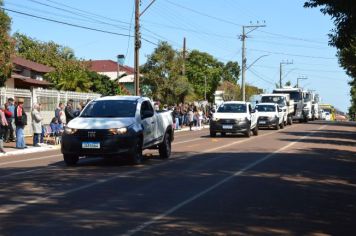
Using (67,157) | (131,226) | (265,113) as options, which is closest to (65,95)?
(265,113)

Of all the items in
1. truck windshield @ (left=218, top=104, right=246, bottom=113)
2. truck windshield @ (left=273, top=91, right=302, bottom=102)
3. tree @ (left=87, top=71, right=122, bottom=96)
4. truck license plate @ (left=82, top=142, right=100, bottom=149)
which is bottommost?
truck license plate @ (left=82, top=142, right=100, bottom=149)

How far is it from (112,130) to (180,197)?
4.97 meters

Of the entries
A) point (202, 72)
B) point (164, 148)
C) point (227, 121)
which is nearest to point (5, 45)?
point (227, 121)

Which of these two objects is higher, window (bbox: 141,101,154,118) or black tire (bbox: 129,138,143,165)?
window (bbox: 141,101,154,118)

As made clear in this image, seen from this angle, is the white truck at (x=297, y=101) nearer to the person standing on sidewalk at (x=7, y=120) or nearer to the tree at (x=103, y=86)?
the tree at (x=103, y=86)

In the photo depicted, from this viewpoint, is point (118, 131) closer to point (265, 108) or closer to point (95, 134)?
point (95, 134)

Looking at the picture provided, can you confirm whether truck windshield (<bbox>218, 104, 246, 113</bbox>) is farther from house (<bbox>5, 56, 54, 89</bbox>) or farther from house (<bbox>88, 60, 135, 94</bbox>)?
house (<bbox>88, 60, 135, 94</bbox>)

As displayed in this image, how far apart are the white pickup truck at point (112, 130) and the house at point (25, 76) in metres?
29.8

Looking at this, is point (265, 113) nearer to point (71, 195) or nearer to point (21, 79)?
point (21, 79)

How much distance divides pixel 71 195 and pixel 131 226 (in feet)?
9.29

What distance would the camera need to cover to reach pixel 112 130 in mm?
14742

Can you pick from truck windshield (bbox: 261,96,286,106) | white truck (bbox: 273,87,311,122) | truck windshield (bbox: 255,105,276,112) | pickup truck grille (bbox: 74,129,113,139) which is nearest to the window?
pickup truck grille (bbox: 74,129,113,139)

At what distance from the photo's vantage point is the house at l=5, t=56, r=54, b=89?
158ft

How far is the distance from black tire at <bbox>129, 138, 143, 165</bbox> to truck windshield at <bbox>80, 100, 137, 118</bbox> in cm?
79
